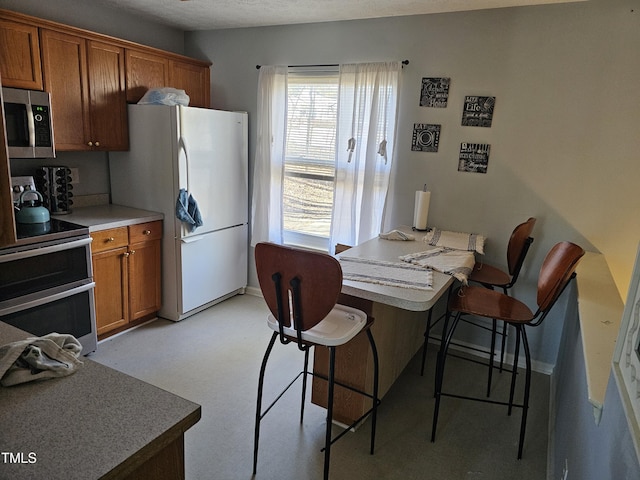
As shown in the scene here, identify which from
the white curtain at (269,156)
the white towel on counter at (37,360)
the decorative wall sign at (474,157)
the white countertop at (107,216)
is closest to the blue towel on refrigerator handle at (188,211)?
the white countertop at (107,216)

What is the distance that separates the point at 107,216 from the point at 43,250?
2.15ft

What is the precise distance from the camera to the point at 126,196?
3.46 meters

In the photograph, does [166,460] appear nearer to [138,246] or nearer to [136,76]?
[138,246]

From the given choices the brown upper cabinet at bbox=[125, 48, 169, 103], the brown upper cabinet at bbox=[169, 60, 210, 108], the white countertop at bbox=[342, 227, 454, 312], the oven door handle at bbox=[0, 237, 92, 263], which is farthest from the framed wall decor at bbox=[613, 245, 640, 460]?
the brown upper cabinet at bbox=[169, 60, 210, 108]

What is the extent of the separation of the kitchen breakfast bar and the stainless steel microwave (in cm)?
201

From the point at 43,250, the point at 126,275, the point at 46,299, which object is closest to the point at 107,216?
the point at 126,275

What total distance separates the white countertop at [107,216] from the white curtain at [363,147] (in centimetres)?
145

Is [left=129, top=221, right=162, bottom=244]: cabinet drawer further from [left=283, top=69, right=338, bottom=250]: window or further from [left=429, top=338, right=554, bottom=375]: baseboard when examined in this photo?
[left=429, top=338, right=554, bottom=375]: baseboard

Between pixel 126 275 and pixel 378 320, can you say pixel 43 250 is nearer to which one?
pixel 126 275

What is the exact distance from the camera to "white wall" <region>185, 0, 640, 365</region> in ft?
8.31

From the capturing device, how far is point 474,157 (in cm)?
296

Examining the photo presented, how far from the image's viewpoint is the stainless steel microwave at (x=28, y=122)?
2510 millimetres

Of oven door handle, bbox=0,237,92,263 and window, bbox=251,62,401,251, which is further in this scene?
window, bbox=251,62,401,251

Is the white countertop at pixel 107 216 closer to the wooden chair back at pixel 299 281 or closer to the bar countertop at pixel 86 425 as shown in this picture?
the wooden chair back at pixel 299 281
